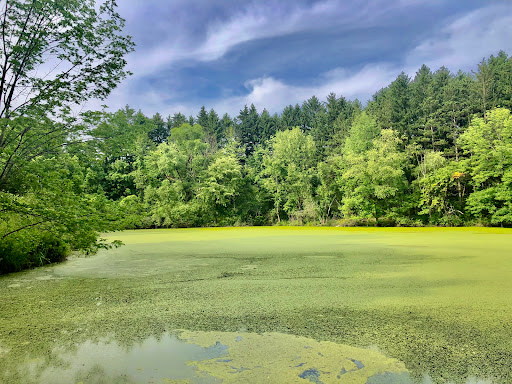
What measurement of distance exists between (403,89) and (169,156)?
70.8 feet

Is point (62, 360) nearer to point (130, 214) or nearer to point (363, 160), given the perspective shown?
point (130, 214)

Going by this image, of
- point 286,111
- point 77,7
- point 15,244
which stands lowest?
point 15,244

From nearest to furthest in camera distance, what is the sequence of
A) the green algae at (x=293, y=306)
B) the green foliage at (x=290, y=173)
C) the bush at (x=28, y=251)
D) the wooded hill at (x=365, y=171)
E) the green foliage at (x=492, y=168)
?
the green algae at (x=293, y=306) < the bush at (x=28, y=251) < the green foliage at (x=492, y=168) < the wooded hill at (x=365, y=171) < the green foliage at (x=290, y=173)

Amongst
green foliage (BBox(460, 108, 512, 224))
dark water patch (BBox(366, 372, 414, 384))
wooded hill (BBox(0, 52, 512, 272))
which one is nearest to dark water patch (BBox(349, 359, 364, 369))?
dark water patch (BBox(366, 372, 414, 384))

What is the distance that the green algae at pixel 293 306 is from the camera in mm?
2322

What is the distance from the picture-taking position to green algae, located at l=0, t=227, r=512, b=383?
7.62 ft

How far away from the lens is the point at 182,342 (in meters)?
2.52

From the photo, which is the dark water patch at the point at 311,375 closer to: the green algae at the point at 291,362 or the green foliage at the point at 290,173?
the green algae at the point at 291,362

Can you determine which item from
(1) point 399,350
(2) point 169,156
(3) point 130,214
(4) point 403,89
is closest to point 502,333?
(1) point 399,350

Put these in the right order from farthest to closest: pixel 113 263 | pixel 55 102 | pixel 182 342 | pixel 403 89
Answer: pixel 403 89 < pixel 113 263 < pixel 55 102 < pixel 182 342

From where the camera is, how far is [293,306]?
3.43 meters

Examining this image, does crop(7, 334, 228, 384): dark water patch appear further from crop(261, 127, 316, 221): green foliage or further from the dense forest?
crop(261, 127, 316, 221): green foliage

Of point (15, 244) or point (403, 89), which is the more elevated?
point (403, 89)

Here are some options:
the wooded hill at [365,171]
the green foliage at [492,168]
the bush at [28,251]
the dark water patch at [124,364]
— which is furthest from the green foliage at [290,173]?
the dark water patch at [124,364]
